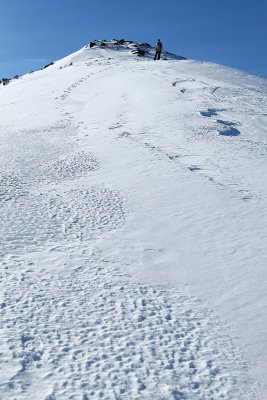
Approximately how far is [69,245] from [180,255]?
1934 mm

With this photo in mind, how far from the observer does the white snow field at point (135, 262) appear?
177 inches

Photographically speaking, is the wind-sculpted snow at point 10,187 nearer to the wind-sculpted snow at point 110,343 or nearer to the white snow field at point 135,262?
the white snow field at point 135,262

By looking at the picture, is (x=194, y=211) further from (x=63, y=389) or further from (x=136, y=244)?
(x=63, y=389)

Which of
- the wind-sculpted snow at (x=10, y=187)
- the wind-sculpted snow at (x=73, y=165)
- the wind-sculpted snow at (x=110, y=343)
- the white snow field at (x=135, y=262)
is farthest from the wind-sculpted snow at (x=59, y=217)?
the wind-sculpted snow at (x=73, y=165)

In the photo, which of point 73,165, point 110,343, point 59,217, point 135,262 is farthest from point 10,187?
point 110,343

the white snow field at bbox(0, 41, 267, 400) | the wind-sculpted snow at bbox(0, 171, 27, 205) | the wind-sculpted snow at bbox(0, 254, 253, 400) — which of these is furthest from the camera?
the wind-sculpted snow at bbox(0, 171, 27, 205)

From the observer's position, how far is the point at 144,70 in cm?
3005

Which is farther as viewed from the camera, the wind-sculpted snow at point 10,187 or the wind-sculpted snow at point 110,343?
the wind-sculpted snow at point 10,187

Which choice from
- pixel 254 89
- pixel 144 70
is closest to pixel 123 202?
pixel 254 89

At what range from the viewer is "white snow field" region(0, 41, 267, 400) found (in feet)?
14.8

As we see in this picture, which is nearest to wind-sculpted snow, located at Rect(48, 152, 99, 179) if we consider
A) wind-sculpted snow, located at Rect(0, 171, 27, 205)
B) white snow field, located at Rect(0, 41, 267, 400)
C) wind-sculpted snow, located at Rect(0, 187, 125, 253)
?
white snow field, located at Rect(0, 41, 267, 400)

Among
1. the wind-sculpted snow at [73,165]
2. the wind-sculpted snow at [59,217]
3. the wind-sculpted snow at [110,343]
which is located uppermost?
the wind-sculpted snow at [73,165]

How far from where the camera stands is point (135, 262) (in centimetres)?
693

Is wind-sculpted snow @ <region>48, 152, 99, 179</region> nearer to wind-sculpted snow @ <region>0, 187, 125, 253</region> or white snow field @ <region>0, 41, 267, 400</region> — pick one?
white snow field @ <region>0, 41, 267, 400</region>
